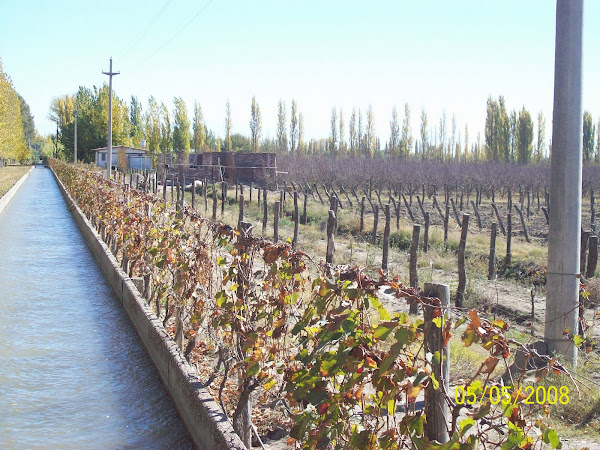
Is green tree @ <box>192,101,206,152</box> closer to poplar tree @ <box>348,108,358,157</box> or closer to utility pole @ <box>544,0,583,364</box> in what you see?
poplar tree @ <box>348,108,358,157</box>

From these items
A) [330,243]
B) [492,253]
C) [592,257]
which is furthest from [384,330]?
[492,253]

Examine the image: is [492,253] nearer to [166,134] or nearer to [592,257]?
[592,257]

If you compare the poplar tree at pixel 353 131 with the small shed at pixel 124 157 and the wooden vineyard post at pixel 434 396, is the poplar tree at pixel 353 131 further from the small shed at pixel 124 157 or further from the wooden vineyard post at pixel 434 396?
the wooden vineyard post at pixel 434 396

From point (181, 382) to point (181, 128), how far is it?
68.5m

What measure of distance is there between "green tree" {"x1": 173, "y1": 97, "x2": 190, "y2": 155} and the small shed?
4667 mm

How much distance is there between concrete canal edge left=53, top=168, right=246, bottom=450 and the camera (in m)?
4.23

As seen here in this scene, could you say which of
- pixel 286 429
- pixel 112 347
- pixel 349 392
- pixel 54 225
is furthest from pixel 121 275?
pixel 54 225

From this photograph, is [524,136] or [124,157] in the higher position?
[524,136]

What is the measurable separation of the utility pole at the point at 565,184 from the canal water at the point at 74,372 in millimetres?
3621

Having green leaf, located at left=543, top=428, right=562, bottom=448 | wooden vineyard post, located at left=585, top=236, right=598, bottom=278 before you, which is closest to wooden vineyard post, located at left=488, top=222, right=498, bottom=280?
wooden vineyard post, located at left=585, top=236, right=598, bottom=278

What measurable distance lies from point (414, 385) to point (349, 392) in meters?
0.54

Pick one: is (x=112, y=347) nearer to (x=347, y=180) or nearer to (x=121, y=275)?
(x=121, y=275)

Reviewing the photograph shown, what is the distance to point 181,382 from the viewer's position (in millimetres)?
5254

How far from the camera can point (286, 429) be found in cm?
464
